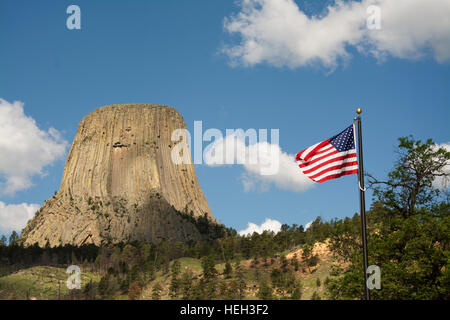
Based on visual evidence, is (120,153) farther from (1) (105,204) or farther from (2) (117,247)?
(2) (117,247)

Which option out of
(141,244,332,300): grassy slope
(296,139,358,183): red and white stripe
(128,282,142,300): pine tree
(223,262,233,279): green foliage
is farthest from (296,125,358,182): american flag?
(223,262,233,279): green foliage

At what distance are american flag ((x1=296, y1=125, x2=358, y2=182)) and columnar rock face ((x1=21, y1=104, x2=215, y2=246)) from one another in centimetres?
15224

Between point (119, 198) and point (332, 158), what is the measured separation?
168403mm

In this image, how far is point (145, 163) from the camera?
19362 centimetres

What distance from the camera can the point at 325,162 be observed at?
21062 millimetres

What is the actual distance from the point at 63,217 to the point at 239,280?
9168 cm

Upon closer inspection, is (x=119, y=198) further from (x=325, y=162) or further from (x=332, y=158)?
(x=332, y=158)

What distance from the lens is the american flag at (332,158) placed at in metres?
20.5

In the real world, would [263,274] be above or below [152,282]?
above

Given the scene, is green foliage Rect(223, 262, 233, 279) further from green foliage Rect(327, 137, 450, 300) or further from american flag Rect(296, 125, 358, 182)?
american flag Rect(296, 125, 358, 182)

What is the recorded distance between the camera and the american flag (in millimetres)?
20547

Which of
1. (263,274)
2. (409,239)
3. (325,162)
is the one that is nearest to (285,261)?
(263,274)

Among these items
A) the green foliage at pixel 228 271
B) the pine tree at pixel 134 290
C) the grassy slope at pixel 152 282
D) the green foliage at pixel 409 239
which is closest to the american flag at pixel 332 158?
the green foliage at pixel 409 239
